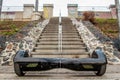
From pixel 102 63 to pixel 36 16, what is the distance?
47.4 ft

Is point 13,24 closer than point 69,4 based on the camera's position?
Yes

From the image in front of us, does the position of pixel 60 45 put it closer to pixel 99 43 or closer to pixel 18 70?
pixel 99 43

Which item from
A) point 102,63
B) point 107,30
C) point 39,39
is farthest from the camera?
point 107,30

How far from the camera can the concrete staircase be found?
9594 mm

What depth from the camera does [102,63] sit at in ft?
18.9

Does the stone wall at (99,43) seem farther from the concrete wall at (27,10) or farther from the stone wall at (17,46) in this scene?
the concrete wall at (27,10)

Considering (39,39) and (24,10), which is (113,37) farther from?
(24,10)

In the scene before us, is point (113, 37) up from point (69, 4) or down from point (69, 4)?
down

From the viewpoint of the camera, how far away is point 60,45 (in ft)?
35.0

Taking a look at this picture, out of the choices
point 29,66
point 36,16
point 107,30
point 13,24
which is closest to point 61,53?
point 29,66

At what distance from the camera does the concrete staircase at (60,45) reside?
9594 mm

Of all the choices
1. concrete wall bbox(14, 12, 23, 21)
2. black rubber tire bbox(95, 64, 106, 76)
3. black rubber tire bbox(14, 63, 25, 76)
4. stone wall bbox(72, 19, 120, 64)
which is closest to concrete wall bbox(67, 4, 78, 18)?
concrete wall bbox(14, 12, 23, 21)

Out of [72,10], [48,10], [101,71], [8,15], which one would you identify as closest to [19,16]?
[8,15]

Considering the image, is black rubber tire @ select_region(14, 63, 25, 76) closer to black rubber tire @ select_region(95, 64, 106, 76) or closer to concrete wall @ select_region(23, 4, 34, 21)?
black rubber tire @ select_region(95, 64, 106, 76)
